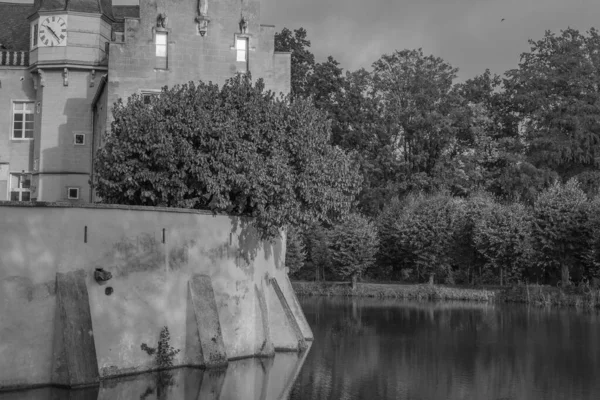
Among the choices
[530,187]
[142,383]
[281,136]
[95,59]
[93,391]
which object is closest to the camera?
[93,391]

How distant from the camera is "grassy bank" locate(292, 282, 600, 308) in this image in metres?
52.1

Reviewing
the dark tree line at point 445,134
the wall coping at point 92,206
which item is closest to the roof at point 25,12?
the wall coping at point 92,206

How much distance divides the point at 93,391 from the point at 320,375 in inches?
290

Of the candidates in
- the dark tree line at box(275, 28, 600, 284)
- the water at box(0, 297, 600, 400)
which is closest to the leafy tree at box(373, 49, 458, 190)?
the dark tree line at box(275, 28, 600, 284)

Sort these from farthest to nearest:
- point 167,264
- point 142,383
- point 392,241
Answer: point 392,241
point 167,264
point 142,383

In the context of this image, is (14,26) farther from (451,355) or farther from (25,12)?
(451,355)

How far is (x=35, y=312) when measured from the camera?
69.9ft

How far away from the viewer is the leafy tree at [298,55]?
6631cm

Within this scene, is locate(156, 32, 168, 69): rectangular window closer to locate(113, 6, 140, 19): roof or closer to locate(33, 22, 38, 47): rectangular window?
locate(33, 22, 38, 47): rectangular window

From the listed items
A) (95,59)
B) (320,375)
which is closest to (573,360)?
(320,375)

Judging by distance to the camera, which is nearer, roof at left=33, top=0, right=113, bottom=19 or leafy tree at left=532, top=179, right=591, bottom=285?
roof at left=33, top=0, right=113, bottom=19

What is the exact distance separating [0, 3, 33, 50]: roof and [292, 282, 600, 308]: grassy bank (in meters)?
27.8

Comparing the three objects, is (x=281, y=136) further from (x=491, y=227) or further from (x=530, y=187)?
(x=530, y=187)

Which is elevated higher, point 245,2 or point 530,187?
point 245,2
